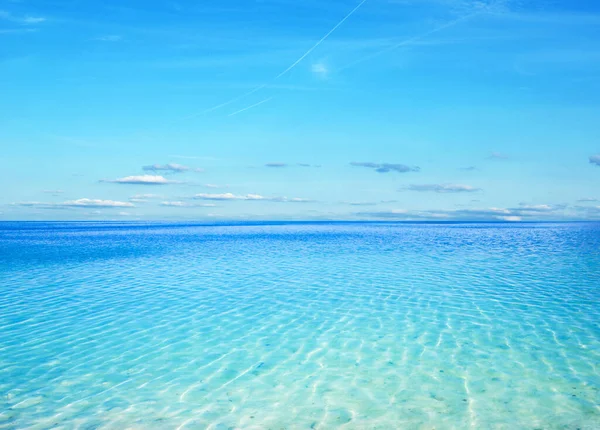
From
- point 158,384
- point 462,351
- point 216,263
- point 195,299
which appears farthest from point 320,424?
point 216,263

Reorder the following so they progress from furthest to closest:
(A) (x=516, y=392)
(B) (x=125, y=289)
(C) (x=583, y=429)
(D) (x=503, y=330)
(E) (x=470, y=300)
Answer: (B) (x=125, y=289) → (E) (x=470, y=300) → (D) (x=503, y=330) → (A) (x=516, y=392) → (C) (x=583, y=429)

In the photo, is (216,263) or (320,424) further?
(216,263)

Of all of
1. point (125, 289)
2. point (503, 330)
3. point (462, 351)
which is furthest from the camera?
point (125, 289)

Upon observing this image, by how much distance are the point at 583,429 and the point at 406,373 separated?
3205 millimetres

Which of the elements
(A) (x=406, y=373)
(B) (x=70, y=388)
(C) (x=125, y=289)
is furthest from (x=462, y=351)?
(C) (x=125, y=289)

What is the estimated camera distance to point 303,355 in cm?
1011

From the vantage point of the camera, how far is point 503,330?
A: 11.8 meters

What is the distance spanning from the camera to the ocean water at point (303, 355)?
7199 millimetres

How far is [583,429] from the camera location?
21.3 ft

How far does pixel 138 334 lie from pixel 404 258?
22657 millimetres

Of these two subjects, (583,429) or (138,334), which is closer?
(583,429)

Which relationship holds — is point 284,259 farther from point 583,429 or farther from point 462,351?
point 583,429

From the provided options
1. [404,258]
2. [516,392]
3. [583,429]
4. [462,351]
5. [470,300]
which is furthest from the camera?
[404,258]

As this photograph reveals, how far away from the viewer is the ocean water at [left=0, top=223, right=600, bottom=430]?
7199 millimetres
